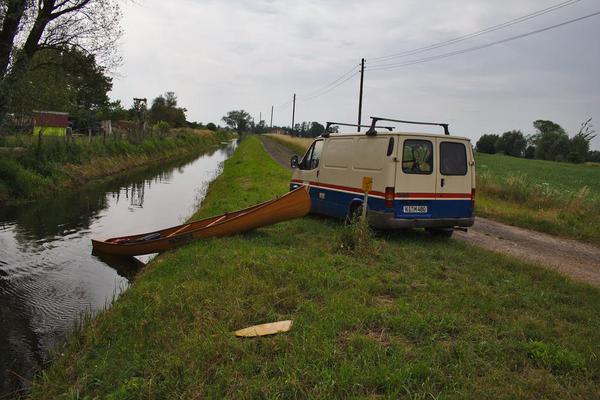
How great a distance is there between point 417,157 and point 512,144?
9399 centimetres

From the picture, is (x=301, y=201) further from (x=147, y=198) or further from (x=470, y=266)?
(x=147, y=198)

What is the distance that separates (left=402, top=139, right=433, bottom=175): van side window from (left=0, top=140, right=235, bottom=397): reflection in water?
5344 millimetres

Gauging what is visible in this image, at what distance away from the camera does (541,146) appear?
275 feet

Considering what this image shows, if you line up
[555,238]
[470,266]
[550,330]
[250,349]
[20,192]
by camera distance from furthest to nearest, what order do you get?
1. [20,192]
2. [555,238]
3. [470,266]
4. [550,330]
5. [250,349]

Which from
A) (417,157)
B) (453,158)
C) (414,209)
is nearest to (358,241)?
(414,209)

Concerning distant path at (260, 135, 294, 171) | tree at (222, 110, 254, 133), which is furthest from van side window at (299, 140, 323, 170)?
tree at (222, 110, 254, 133)

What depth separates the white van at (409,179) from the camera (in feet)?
27.2

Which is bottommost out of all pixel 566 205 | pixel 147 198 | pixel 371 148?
pixel 147 198

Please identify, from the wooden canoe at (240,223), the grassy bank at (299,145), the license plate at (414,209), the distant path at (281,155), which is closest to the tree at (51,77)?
the wooden canoe at (240,223)

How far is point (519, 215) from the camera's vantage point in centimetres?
1322

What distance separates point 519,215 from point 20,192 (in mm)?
15269

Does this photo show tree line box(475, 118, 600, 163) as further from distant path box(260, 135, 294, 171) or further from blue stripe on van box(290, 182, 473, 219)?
blue stripe on van box(290, 182, 473, 219)

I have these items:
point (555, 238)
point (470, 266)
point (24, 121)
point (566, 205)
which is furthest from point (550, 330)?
point (24, 121)

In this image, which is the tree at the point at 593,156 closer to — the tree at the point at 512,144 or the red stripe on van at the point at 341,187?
the tree at the point at 512,144
